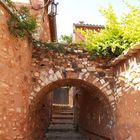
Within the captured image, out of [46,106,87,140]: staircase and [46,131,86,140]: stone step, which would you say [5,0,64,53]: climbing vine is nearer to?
[46,131,86,140]: stone step

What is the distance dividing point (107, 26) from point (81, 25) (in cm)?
883

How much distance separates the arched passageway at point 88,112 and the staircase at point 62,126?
2.09ft

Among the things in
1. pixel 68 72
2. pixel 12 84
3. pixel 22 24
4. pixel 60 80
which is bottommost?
pixel 12 84

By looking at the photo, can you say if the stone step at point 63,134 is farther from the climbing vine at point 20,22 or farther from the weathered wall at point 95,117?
the climbing vine at point 20,22

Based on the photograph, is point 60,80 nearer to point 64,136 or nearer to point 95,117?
point 95,117

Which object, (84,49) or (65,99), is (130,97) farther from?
(65,99)

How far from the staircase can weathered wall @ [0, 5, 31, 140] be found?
591 cm

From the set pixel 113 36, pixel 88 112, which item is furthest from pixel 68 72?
pixel 88 112

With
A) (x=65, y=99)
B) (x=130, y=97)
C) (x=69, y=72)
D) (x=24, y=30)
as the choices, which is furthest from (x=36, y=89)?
(x=65, y=99)

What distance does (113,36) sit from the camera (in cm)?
824

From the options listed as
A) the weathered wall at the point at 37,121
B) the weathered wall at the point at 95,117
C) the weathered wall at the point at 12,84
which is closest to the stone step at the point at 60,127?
the weathered wall at the point at 95,117

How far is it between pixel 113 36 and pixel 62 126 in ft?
27.2

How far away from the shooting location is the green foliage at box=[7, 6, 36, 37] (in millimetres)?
6551

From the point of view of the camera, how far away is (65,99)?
25250 mm
